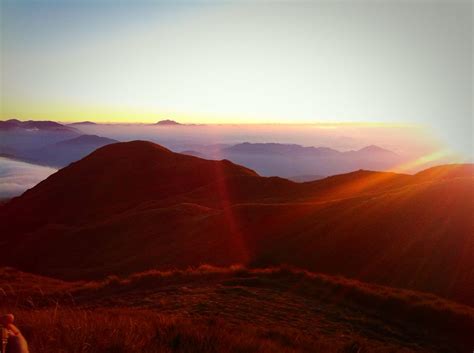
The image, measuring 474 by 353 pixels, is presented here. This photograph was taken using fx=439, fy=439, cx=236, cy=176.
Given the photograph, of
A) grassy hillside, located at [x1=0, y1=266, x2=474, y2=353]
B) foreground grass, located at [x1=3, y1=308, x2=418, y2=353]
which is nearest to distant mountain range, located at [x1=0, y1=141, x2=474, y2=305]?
grassy hillside, located at [x1=0, y1=266, x2=474, y2=353]

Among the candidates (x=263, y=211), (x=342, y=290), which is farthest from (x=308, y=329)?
(x=263, y=211)

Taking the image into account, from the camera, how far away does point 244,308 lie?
9.62m

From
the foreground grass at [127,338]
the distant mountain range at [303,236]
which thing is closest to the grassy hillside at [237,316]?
the foreground grass at [127,338]

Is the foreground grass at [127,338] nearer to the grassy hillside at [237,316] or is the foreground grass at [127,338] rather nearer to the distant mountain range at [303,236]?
the grassy hillside at [237,316]

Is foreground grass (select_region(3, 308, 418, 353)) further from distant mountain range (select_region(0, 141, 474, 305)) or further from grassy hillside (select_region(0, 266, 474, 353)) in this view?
distant mountain range (select_region(0, 141, 474, 305))

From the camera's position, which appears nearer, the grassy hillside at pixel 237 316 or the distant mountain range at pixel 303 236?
the grassy hillside at pixel 237 316

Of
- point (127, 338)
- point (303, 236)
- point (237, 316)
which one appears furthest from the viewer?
point (303, 236)

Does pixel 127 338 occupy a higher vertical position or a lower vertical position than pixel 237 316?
higher

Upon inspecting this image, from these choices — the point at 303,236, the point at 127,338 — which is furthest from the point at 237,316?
the point at 303,236

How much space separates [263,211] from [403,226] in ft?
51.3

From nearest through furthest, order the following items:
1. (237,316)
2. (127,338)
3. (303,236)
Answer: (127,338)
(237,316)
(303,236)

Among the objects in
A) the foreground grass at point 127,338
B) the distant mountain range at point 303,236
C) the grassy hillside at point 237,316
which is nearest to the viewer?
the foreground grass at point 127,338

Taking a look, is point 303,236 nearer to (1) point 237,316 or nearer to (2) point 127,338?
(1) point 237,316

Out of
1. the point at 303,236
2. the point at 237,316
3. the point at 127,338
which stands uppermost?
the point at 127,338
